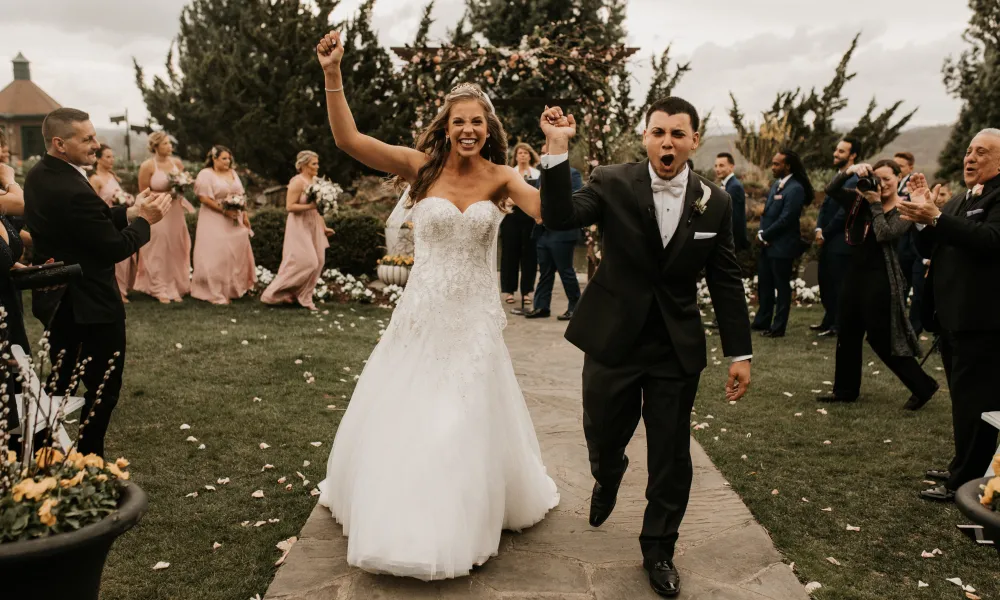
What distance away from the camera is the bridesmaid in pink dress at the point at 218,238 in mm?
10836

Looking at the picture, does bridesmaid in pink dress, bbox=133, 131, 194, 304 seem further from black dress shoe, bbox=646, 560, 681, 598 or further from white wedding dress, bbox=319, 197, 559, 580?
black dress shoe, bbox=646, 560, 681, 598

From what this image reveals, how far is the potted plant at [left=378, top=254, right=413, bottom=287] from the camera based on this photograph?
39.8ft

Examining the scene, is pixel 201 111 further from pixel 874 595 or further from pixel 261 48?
pixel 874 595

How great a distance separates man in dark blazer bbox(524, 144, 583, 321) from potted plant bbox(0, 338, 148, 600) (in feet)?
25.7

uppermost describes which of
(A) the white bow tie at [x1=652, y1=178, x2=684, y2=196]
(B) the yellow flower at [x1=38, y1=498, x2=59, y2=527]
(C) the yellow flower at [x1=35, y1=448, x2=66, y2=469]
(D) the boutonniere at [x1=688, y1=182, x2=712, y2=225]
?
(A) the white bow tie at [x1=652, y1=178, x2=684, y2=196]

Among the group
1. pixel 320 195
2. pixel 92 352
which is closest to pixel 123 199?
pixel 320 195

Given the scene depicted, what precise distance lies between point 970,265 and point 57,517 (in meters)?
4.67

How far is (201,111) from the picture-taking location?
23.9 meters

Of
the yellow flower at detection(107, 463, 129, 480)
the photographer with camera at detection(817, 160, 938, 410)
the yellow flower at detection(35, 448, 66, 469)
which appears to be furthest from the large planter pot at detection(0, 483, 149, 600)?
the photographer with camera at detection(817, 160, 938, 410)

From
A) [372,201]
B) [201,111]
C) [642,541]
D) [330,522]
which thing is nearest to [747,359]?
[642,541]

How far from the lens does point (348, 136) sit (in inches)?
158

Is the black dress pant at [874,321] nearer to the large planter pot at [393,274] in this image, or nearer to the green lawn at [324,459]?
the green lawn at [324,459]

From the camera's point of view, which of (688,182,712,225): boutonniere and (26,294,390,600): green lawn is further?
(26,294,390,600): green lawn

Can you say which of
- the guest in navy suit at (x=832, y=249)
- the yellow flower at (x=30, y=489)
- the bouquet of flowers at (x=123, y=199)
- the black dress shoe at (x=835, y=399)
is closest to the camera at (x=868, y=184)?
the black dress shoe at (x=835, y=399)
